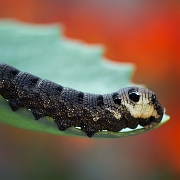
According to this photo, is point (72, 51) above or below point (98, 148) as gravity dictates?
above

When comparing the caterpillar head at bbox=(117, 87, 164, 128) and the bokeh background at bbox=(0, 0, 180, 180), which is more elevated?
the caterpillar head at bbox=(117, 87, 164, 128)

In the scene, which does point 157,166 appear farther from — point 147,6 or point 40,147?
point 147,6

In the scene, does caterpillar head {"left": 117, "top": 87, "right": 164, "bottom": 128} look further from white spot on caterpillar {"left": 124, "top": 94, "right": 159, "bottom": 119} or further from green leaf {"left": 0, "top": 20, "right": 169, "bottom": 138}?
green leaf {"left": 0, "top": 20, "right": 169, "bottom": 138}

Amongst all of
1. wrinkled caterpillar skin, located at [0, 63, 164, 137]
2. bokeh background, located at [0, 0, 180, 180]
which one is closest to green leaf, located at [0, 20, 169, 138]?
wrinkled caterpillar skin, located at [0, 63, 164, 137]

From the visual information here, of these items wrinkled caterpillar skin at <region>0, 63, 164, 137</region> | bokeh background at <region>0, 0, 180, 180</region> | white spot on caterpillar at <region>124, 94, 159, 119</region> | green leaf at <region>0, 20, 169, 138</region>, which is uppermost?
green leaf at <region>0, 20, 169, 138</region>

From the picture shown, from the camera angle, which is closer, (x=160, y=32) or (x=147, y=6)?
(x=160, y=32)

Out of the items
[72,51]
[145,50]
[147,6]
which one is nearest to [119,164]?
[145,50]
